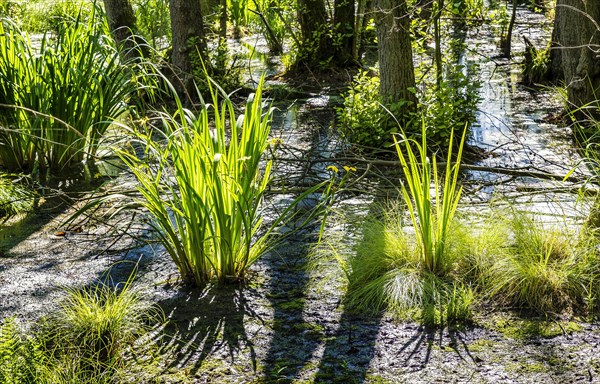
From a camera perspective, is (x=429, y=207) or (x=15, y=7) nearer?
(x=429, y=207)

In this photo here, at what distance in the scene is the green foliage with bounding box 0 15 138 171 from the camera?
6129 millimetres

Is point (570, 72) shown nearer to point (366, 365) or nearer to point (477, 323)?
point (477, 323)

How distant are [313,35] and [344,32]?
473 mm

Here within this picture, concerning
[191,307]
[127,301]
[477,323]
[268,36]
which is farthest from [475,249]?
[268,36]

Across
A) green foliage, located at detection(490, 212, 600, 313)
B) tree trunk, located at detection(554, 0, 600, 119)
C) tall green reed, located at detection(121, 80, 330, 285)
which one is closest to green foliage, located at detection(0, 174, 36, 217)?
tall green reed, located at detection(121, 80, 330, 285)

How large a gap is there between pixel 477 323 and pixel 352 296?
699 millimetres

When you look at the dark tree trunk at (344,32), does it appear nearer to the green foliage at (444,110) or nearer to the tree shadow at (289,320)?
the green foliage at (444,110)

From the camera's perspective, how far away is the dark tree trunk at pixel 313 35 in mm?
10953

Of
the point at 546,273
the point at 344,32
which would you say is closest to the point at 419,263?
the point at 546,273

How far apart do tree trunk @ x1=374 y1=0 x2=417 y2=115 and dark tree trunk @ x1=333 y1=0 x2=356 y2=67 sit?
399cm

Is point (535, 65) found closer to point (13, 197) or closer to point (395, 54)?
point (395, 54)

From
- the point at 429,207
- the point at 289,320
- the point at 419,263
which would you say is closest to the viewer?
the point at 289,320

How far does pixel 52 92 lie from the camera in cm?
613

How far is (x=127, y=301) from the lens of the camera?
388 cm
